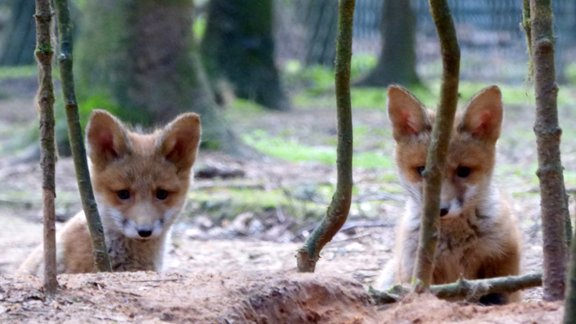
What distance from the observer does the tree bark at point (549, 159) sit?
3.67 meters

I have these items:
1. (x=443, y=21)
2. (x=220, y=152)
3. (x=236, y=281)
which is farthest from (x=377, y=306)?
(x=220, y=152)

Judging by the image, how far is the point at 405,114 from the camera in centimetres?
595

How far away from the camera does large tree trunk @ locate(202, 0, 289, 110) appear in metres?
18.7

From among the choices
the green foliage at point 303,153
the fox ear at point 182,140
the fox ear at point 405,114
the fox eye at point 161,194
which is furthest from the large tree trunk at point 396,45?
the fox ear at point 405,114

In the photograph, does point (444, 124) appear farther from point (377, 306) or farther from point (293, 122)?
point (293, 122)

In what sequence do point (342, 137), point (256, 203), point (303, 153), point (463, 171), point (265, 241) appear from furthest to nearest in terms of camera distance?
1. point (303, 153)
2. point (256, 203)
3. point (265, 241)
4. point (463, 171)
5. point (342, 137)

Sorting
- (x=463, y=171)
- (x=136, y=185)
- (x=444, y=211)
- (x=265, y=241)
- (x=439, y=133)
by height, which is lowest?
(x=265, y=241)

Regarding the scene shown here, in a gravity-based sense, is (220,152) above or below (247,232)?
above

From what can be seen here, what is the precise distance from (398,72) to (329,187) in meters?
12.0

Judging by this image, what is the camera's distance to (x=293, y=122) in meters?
16.6

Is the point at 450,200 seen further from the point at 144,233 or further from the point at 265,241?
the point at 265,241

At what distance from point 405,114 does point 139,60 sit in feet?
17.6

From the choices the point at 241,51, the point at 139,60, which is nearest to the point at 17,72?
the point at 241,51

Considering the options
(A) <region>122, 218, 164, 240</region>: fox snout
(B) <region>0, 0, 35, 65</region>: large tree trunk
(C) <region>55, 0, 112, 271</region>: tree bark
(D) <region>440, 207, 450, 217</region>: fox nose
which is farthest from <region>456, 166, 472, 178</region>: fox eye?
(B) <region>0, 0, 35, 65</region>: large tree trunk
